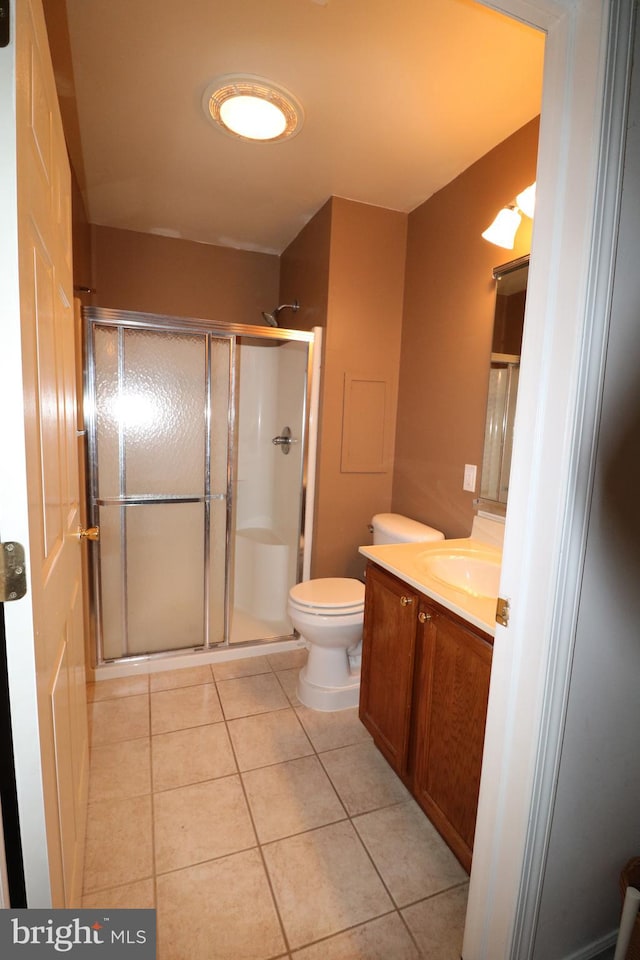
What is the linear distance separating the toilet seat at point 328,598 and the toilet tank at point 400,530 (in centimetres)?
30

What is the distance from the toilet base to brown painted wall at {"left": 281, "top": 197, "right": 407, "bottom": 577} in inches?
25.4

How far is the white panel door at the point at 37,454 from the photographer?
2.09 feet

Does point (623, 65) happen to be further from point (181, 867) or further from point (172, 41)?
point (181, 867)

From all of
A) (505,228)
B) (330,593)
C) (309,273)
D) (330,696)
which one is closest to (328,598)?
(330,593)

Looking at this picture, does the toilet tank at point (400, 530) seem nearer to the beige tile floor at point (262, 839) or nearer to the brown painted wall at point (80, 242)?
the beige tile floor at point (262, 839)

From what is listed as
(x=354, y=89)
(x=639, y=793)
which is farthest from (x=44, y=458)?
(x=354, y=89)

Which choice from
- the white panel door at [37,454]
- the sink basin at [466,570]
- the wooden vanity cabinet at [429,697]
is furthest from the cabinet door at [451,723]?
the white panel door at [37,454]

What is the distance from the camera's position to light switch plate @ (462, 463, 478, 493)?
1958 millimetres

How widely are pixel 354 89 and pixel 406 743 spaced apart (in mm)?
2389

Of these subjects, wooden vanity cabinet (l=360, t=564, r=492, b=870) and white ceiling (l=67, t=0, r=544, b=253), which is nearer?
wooden vanity cabinet (l=360, t=564, r=492, b=870)

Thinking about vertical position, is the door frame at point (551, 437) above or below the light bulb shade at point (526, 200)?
below

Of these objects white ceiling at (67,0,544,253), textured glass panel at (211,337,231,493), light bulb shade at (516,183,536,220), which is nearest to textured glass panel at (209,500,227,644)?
textured glass panel at (211,337,231,493)

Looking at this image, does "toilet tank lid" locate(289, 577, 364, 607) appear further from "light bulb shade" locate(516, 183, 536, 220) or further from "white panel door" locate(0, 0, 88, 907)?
"light bulb shade" locate(516, 183, 536, 220)

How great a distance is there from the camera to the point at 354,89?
5.29 feet
